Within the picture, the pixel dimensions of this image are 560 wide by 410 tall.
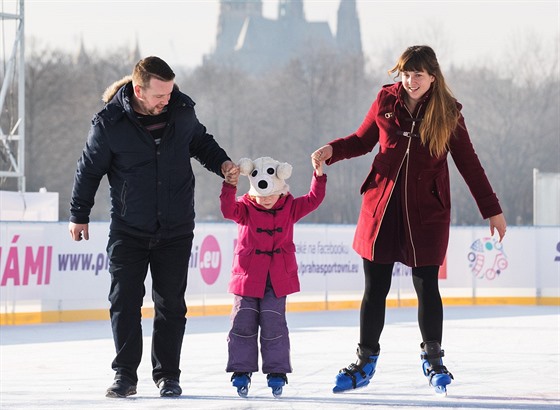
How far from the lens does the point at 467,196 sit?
50.2m

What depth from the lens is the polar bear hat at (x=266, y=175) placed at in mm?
5145

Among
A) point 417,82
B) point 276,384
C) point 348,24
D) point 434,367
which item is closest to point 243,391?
point 276,384

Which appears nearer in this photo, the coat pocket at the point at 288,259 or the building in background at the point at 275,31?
the coat pocket at the point at 288,259

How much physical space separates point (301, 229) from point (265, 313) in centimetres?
770

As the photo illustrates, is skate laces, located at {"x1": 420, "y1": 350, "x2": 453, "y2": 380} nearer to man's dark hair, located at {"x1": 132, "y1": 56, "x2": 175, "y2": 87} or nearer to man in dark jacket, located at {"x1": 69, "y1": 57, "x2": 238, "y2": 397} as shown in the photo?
man in dark jacket, located at {"x1": 69, "y1": 57, "x2": 238, "y2": 397}

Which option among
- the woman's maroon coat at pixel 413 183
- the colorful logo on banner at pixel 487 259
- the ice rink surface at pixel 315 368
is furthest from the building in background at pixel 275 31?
the woman's maroon coat at pixel 413 183

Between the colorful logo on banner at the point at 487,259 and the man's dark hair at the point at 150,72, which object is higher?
the man's dark hair at the point at 150,72

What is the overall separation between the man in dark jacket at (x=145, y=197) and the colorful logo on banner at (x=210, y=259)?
6.86 meters

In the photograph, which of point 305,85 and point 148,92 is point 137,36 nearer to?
point 305,85

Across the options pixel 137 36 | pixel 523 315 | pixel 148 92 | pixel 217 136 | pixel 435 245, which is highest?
pixel 137 36

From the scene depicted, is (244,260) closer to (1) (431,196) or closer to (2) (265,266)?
(2) (265,266)

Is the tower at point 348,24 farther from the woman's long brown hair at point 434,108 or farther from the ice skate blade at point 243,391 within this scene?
the ice skate blade at point 243,391

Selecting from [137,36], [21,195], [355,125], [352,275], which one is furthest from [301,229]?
[137,36]

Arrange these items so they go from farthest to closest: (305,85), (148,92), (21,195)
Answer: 1. (305,85)
2. (21,195)
3. (148,92)
